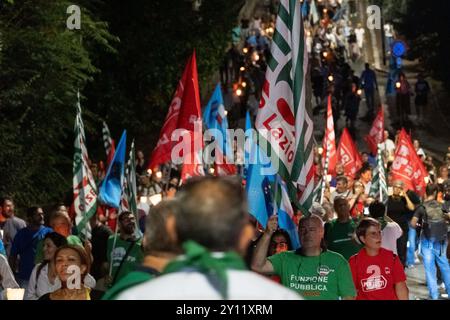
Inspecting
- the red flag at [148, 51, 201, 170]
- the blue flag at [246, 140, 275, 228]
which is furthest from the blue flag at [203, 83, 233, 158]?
the blue flag at [246, 140, 275, 228]

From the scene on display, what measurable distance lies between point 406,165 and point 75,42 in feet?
24.3

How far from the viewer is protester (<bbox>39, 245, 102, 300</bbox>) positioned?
8.06 m

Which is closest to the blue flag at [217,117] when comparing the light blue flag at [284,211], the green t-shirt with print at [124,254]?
the light blue flag at [284,211]

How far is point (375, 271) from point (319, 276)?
984 millimetres

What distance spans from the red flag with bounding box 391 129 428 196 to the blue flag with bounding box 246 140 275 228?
918 centimetres

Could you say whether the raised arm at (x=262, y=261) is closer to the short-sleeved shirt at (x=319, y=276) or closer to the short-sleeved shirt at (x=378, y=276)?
the short-sleeved shirt at (x=319, y=276)

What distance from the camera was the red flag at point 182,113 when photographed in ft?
57.0

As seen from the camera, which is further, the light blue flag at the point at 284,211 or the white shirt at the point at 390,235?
the white shirt at the point at 390,235

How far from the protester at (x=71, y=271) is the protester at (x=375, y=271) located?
2.04m

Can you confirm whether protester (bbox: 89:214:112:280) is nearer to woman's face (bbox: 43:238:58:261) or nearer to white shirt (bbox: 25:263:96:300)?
woman's face (bbox: 43:238:58:261)

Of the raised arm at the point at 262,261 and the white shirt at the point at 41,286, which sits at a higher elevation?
the raised arm at the point at 262,261

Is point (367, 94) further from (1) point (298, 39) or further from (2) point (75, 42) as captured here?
(1) point (298, 39)

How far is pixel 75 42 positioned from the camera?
26.3 meters

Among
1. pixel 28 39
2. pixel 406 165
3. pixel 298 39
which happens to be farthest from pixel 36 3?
pixel 298 39
